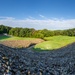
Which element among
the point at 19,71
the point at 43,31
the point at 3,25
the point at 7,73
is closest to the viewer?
the point at 7,73

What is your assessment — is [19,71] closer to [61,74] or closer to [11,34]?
[61,74]

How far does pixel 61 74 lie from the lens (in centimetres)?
1012

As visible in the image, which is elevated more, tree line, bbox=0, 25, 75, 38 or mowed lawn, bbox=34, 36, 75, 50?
tree line, bbox=0, 25, 75, 38

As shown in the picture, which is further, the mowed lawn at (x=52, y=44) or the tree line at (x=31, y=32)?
the tree line at (x=31, y=32)

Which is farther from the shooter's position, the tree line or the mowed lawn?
the tree line

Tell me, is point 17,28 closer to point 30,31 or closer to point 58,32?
point 30,31

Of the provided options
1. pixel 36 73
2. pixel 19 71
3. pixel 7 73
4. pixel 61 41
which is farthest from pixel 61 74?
pixel 61 41

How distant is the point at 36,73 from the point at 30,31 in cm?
4337

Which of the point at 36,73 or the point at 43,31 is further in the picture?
the point at 43,31

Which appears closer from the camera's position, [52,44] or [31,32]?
[52,44]

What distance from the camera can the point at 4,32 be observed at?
6044 cm

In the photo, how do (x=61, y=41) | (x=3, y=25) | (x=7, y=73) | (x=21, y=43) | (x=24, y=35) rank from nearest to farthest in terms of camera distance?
(x=7, y=73) → (x=21, y=43) → (x=61, y=41) → (x=24, y=35) → (x=3, y=25)

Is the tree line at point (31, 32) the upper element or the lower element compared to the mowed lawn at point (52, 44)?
upper

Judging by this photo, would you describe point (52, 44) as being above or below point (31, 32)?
below
